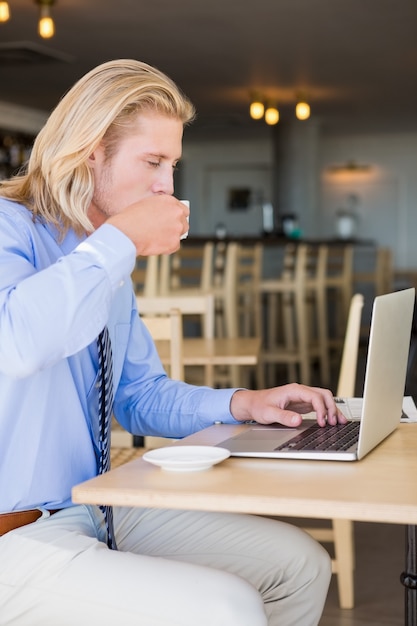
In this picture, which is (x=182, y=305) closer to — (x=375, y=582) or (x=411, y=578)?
(x=375, y=582)

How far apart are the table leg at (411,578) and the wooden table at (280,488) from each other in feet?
0.87

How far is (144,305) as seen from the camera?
3043 mm

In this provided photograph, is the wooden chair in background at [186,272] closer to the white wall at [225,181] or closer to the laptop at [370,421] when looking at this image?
the laptop at [370,421]

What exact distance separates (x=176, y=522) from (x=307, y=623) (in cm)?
24

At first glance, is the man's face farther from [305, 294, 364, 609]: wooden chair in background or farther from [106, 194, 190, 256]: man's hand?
[305, 294, 364, 609]: wooden chair in background

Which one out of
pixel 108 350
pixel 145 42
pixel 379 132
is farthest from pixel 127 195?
pixel 379 132

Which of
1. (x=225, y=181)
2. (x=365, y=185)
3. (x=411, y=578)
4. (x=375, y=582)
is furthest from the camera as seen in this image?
(x=225, y=181)

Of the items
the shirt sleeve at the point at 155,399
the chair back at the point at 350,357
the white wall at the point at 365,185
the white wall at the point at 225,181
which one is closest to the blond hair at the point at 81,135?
the shirt sleeve at the point at 155,399

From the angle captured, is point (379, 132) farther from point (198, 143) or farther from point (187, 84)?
point (187, 84)

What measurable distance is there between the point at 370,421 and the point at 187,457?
24cm

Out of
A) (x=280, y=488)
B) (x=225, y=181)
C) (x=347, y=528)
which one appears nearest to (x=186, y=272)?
(x=347, y=528)

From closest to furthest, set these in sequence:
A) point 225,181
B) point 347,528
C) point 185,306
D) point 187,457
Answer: point 187,457
point 347,528
point 185,306
point 225,181

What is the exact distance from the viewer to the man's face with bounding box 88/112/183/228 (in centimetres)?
134

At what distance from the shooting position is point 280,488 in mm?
1024
